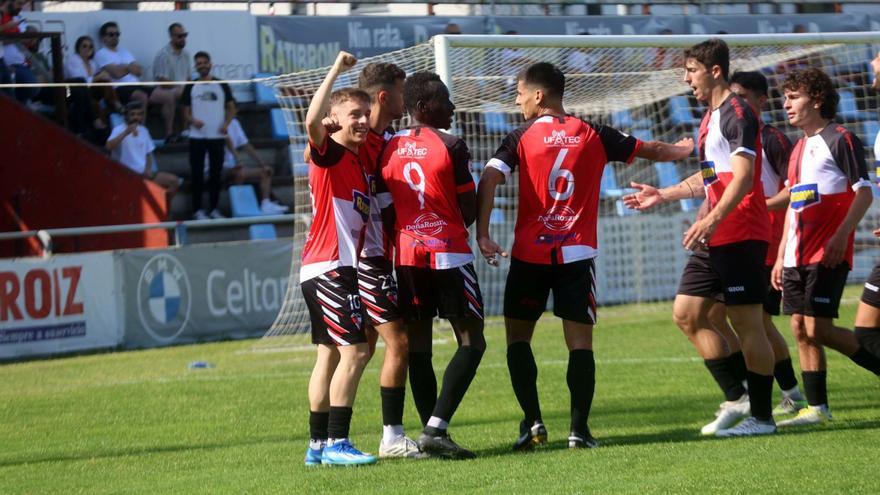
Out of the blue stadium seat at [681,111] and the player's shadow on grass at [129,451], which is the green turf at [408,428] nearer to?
the player's shadow on grass at [129,451]

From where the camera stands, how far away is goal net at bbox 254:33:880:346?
13734mm

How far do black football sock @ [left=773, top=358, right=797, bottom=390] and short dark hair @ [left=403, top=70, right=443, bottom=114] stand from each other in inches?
135

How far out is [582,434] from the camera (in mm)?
7613

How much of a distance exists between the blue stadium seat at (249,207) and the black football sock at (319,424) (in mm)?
12658

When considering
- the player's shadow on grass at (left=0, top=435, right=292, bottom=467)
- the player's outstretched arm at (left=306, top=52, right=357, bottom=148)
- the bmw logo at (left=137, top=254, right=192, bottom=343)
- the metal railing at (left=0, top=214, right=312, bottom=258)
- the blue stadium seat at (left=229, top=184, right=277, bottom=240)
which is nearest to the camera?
the player's outstretched arm at (left=306, top=52, right=357, bottom=148)

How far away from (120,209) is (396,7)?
23.1ft

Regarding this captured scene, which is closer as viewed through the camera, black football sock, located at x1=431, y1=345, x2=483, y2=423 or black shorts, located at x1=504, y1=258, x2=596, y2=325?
black football sock, located at x1=431, y1=345, x2=483, y2=423

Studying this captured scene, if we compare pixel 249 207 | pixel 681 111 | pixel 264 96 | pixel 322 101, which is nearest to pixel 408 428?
pixel 322 101

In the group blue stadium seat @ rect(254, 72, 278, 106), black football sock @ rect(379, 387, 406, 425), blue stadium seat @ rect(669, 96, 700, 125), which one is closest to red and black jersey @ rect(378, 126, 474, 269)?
Answer: black football sock @ rect(379, 387, 406, 425)

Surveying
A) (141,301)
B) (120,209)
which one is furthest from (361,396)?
(120,209)

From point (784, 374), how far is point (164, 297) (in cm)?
943

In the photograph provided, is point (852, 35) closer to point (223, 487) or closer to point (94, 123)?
point (223, 487)

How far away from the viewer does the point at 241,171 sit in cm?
2055

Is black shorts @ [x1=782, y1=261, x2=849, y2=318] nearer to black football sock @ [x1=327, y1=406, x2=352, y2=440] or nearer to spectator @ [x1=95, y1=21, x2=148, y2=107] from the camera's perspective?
black football sock @ [x1=327, y1=406, x2=352, y2=440]
